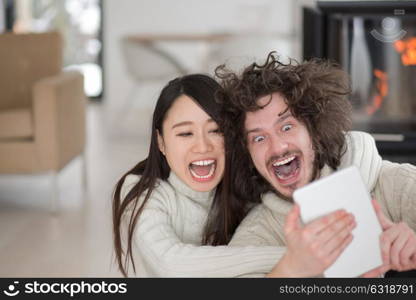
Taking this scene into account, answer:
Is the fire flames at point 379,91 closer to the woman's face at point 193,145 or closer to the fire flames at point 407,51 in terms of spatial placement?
the fire flames at point 407,51

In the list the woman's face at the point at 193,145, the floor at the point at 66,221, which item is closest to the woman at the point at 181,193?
the woman's face at the point at 193,145

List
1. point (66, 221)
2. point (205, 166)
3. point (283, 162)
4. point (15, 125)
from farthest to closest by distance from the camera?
1. point (15, 125)
2. point (66, 221)
3. point (205, 166)
4. point (283, 162)

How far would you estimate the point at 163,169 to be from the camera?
1.78 metres

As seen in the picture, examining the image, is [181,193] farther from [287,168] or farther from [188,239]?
[287,168]

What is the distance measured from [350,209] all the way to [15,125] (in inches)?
127

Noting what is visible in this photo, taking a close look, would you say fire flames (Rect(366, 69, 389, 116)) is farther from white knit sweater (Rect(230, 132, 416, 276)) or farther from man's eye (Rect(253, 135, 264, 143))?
man's eye (Rect(253, 135, 264, 143))

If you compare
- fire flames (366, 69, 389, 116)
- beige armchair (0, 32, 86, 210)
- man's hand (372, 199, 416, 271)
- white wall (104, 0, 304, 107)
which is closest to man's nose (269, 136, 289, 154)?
man's hand (372, 199, 416, 271)

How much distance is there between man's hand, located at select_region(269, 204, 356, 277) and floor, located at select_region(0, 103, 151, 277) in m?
1.92

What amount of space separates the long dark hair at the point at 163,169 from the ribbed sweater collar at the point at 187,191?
0.02m

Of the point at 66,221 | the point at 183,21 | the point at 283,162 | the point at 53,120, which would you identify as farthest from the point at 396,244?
the point at 183,21

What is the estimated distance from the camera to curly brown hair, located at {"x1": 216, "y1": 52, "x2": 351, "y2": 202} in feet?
5.32

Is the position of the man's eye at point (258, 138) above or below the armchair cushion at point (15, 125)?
above

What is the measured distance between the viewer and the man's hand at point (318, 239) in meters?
1.24

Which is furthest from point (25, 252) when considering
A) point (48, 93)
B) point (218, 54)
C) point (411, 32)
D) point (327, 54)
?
point (218, 54)
